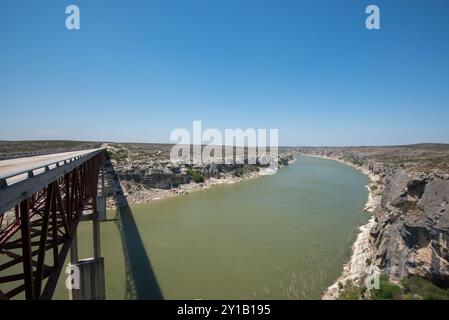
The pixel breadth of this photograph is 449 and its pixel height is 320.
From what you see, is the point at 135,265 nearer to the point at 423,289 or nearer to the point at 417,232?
the point at 423,289

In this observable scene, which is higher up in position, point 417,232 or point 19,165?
point 19,165

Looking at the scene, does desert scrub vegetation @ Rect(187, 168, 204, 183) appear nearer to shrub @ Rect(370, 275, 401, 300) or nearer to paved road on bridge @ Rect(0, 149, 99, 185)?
paved road on bridge @ Rect(0, 149, 99, 185)

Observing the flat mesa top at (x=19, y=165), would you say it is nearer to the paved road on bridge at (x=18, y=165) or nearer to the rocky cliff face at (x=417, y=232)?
the paved road on bridge at (x=18, y=165)

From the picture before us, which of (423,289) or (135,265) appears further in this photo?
(135,265)

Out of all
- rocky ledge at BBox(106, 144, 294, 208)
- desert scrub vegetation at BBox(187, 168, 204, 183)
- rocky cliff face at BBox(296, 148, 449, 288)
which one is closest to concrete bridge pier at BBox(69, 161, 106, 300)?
rocky cliff face at BBox(296, 148, 449, 288)

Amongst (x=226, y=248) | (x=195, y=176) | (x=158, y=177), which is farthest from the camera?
(x=195, y=176)

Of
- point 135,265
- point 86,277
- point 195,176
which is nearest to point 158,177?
point 195,176
